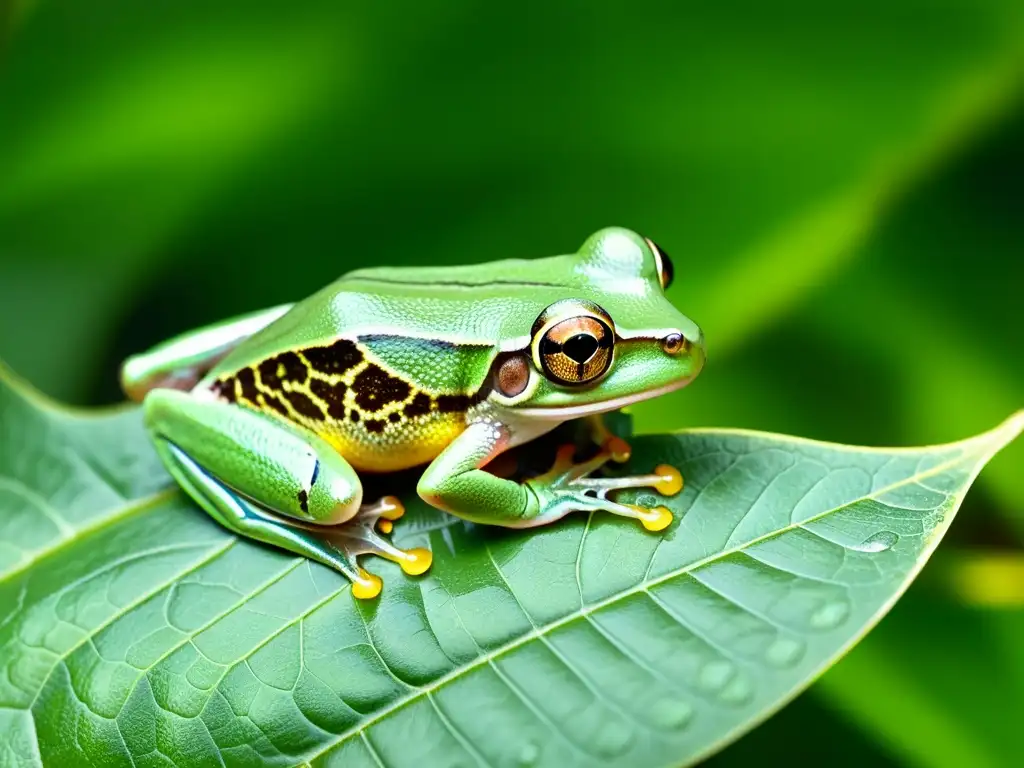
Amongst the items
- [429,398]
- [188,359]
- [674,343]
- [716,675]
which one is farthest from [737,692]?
[188,359]

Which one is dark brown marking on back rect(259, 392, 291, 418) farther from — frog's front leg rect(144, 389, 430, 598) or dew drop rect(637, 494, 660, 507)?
dew drop rect(637, 494, 660, 507)

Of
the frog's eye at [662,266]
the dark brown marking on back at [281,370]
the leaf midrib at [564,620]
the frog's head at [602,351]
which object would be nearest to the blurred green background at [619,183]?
the frog's eye at [662,266]

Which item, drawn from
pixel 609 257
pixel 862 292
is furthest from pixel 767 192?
pixel 609 257

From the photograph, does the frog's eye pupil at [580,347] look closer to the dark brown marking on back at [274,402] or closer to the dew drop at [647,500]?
the dew drop at [647,500]

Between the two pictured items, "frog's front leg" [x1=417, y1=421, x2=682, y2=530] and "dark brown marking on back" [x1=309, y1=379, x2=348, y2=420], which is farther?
"dark brown marking on back" [x1=309, y1=379, x2=348, y2=420]

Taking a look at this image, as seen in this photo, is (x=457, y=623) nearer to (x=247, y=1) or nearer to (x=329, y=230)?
(x=329, y=230)

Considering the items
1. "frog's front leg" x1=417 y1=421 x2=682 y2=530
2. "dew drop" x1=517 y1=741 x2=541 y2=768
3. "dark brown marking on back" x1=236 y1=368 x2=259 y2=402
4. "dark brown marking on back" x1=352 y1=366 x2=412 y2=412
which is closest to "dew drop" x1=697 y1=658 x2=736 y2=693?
"dew drop" x1=517 y1=741 x2=541 y2=768
